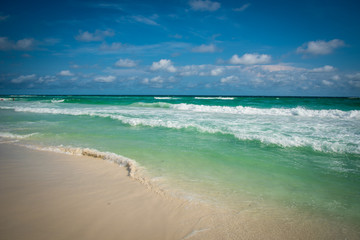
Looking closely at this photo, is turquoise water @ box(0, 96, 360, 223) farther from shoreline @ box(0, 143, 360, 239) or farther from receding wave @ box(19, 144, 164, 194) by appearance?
shoreline @ box(0, 143, 360, 239)

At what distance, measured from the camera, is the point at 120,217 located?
268 centimetres

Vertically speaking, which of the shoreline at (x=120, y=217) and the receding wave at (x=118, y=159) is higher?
the receding wave at (x=118, y=159)

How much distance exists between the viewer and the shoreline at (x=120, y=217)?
2.36 meters


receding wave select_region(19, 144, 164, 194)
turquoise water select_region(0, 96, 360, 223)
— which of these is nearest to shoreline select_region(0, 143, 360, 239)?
receding wave select_region(19, 144, 164, 194)

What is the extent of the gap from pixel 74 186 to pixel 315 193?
442cm

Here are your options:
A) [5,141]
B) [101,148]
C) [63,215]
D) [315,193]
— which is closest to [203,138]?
[101,148]

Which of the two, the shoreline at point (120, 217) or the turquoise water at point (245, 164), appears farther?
the turquoise water at point (245, 164)

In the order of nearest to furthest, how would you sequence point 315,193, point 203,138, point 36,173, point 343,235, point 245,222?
point 343,235, point 245,222, point 315,193, point 36,173, point 203,138

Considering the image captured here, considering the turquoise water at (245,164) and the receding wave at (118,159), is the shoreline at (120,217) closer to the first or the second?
the receding wave at (118,159)

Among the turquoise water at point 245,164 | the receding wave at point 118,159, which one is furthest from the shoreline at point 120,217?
the turquoise water at point 245,164

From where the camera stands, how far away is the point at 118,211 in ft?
9.23

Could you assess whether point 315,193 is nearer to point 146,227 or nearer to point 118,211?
point 146,227

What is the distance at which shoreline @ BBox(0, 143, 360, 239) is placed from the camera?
2.36 m

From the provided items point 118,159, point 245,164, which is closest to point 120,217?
point 118,159
